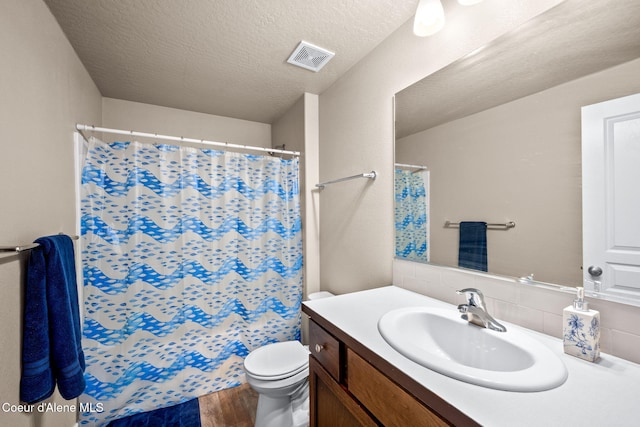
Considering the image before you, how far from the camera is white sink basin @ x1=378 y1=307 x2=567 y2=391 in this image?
1.98ft

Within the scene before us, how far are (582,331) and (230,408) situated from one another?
78.4 inches

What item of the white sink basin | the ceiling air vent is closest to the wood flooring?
the white sink basin

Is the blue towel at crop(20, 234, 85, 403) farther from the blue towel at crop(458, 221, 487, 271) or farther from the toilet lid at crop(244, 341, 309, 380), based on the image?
the blue towel at crop(458, 221, 487, 271)

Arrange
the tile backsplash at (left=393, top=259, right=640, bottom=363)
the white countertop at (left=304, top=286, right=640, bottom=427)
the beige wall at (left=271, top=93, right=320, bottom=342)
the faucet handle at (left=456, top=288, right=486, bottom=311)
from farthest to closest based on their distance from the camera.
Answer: the beige wall at (left=271, top=93, right=320, bottom=342) < the faucet handle at (left=456, top=288, right=486, bottom=311) < the tile backsplash at (left=393, top=259, right=640, bottom=363) < the white countertop at (left=304, top=286, right=640, bottom=427)

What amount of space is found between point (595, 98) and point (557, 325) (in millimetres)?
712

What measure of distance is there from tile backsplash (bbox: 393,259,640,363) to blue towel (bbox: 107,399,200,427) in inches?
64.1

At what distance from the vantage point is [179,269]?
1876 mm

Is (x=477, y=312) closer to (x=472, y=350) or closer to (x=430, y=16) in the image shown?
(x=472, y=350)

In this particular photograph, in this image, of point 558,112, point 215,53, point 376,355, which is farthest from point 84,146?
point 558,112

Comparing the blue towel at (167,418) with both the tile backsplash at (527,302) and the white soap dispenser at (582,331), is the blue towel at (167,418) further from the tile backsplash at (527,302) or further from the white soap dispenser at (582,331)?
the white soap dispenser at (582,331)

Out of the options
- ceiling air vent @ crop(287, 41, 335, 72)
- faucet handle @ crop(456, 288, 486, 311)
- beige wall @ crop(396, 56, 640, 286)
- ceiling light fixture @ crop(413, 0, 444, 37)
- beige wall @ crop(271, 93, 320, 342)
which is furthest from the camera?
beige wall @ crop(271, 93, 320, 342)

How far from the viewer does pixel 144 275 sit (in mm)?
1773

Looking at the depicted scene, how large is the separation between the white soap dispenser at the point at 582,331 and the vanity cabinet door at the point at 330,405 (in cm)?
60

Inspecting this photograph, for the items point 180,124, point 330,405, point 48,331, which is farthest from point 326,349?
point 180,124
